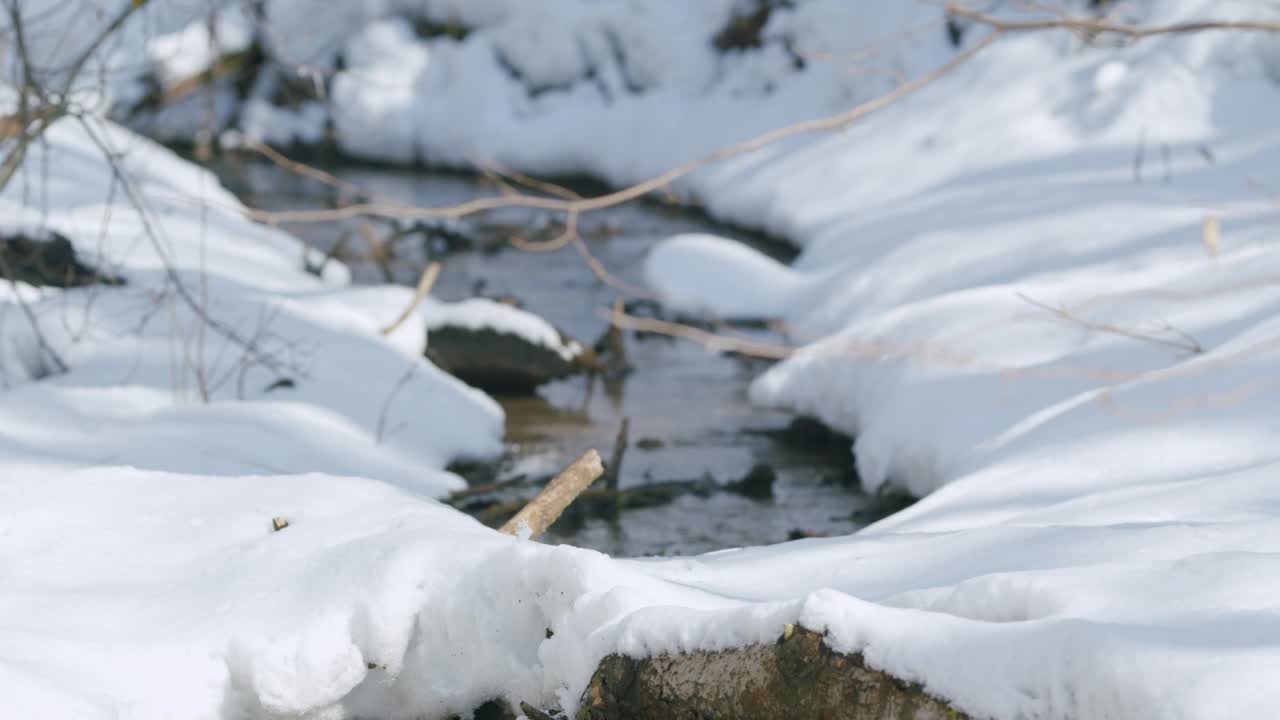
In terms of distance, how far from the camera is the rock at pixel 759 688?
93.2 inches

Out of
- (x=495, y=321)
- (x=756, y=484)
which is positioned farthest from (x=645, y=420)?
(x=756, y=484)

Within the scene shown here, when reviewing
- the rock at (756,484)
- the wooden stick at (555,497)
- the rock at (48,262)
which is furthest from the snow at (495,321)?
the wooden stick at (555,497)

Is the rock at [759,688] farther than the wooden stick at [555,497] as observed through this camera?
No

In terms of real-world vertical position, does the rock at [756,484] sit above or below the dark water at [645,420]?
above

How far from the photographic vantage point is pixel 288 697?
9.96ft

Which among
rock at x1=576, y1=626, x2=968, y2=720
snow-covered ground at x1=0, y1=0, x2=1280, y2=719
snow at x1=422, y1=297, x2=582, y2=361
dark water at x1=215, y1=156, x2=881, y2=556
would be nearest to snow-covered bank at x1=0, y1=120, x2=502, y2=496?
snow-covered ground at x1=0, y1=0, x2=1280, y2=719

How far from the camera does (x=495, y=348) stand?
7875 millimetres

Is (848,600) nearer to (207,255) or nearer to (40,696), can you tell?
(40,696)

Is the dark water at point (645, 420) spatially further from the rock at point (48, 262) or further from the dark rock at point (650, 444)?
the rock at point (48, 262)

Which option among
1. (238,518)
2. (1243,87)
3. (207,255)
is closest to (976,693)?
(238,518)

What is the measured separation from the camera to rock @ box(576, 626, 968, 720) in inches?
93.2

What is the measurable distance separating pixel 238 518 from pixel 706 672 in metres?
1.41

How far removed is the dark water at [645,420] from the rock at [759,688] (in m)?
2.57

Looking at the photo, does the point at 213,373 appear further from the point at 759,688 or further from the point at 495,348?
the point at 759,688
